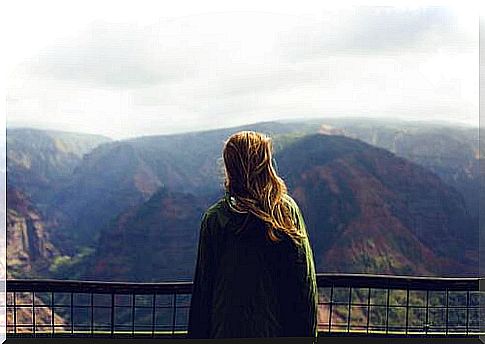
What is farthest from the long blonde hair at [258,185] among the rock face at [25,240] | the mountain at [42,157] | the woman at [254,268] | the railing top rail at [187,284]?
the rock face at [25,240]

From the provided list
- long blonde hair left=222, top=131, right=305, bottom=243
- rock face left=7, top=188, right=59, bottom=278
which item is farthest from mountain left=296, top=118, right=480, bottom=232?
rock face left=7, top=188, right=59, bottom=278

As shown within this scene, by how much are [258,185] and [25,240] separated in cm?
117

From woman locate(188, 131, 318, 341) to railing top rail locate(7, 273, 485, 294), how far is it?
40cm

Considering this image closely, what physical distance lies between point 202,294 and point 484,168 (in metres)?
1.46

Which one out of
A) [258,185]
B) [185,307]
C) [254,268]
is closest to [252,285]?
[254,268]

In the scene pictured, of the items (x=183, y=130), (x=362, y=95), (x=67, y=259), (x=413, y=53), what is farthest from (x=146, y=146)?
(x=413, y=53)

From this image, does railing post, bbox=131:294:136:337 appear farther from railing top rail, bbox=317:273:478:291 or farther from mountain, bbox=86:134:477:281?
railing top rail, bbox=317:273:478:291

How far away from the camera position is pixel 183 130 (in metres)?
4.50

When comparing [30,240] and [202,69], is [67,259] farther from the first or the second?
[202,69]

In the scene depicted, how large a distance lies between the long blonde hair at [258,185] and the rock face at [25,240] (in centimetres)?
93

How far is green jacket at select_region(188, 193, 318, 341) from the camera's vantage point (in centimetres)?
404

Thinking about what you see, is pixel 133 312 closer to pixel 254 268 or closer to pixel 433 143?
pixel 254 268

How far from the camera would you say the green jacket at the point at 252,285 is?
4043 mm

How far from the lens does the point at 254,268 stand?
409 cm
